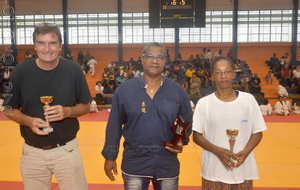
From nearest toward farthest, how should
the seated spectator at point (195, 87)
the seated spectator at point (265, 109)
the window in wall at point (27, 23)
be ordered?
the seated spectator at point (265, 109)
the seated spectator at point (195, 87)
the window in wall at point (27, 23)

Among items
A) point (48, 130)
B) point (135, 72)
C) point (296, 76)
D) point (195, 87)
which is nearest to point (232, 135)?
point (48, 130)

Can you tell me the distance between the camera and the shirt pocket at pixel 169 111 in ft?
8.02

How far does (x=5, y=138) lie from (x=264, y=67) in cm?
2192

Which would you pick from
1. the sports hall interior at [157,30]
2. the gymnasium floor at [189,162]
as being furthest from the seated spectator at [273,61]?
the gymnasium floor at [189,162]

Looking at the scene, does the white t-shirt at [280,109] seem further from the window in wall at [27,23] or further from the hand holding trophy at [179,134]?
the window in wall at [27,23]

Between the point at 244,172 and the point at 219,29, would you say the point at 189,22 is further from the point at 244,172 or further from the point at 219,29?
A: the point at 244,172

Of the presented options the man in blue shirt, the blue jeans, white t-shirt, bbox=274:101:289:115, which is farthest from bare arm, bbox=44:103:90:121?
white t-shirt, bbox=274:101:289:115

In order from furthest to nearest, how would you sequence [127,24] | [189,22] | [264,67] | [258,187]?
[127,24] → [264,67] → [189,22] → [258,187]

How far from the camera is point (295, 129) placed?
9148mm

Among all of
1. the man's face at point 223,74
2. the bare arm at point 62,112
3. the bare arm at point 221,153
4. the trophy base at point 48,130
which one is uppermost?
the man's face at point 223,74

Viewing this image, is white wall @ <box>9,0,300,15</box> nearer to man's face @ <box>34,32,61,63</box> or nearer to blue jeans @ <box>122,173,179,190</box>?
man's face @ <box>34,32,61,63</box>

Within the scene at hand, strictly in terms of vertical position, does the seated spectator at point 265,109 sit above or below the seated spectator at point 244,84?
below

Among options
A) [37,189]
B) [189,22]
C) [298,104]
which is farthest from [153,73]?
[298,104]

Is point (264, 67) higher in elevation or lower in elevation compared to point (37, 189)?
higher
